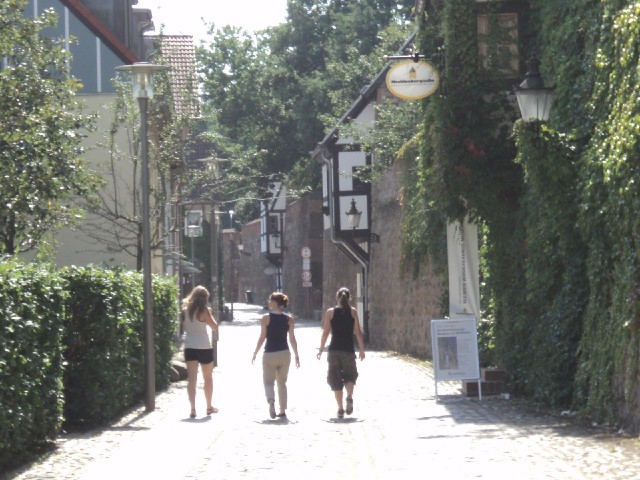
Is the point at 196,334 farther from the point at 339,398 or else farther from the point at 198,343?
the point at 339,398

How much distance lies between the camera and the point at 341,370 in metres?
16.5

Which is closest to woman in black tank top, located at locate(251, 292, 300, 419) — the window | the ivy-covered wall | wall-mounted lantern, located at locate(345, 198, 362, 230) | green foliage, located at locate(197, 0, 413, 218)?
the ivy-covered wall

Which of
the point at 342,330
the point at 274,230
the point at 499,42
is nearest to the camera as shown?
the point at 342,330

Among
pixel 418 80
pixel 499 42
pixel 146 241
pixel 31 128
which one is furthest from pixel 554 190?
pixel 31 128

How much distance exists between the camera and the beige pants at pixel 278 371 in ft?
53.6

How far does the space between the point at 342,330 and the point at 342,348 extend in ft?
0.77

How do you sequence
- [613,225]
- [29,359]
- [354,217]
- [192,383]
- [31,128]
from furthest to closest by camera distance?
[354,217] → [31,128] → [192,383] → [613,225] → [29,359]

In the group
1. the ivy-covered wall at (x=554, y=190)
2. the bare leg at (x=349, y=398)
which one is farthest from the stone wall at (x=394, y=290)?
the bare leg at (x=349, y=398)

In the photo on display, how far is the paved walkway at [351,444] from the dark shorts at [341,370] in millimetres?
457

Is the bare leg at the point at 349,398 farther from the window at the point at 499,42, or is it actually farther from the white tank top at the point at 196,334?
the window at the point at 499,42

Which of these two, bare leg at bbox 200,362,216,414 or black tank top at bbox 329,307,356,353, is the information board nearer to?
black tank top at bbox 329,307,356,353

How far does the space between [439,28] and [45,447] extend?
33.1ft

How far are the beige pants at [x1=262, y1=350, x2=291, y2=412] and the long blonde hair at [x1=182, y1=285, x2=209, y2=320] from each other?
1.11m

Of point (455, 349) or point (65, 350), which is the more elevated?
point (65, 350)
